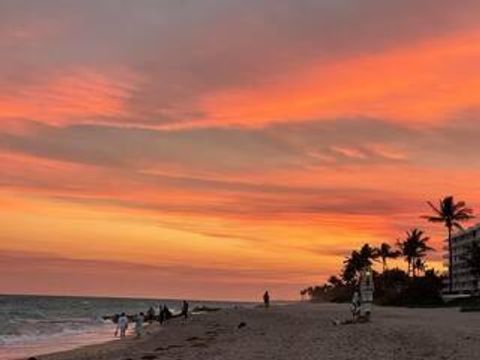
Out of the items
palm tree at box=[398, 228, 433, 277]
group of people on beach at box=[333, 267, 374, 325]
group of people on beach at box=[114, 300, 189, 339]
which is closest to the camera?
group of people on beach at box=[333, 267, 374, 325]

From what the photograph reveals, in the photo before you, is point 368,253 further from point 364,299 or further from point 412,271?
point 364,299

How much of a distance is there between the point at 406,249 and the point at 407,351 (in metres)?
108

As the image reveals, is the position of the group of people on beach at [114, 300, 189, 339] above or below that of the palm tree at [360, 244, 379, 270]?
below

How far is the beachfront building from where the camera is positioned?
496 ft

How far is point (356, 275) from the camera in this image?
159 meters

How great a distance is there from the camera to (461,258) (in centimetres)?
15138

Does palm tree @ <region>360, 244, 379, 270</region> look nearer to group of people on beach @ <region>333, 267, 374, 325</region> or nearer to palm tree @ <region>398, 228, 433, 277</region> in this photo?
palm tree @ <region>398, 228, 433, 277</region>

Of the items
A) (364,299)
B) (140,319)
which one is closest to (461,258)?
(140,319)

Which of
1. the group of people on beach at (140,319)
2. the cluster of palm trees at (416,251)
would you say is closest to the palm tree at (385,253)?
the cluster of palm trees at (416,251)

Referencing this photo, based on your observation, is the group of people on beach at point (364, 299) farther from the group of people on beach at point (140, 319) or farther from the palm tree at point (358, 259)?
the palm tree at point (358, 259)

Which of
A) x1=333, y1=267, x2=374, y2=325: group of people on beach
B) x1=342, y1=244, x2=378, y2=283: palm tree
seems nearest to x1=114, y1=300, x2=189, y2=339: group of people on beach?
x1=333, y1=267, x2=374, y2=325: group of people on beach

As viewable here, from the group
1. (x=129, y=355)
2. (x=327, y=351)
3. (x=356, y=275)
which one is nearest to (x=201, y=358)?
(x=327, y=351)

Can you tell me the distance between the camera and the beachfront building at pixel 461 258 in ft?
496

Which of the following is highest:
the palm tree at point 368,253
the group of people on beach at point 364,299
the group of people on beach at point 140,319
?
the palm tree at point 368,253
